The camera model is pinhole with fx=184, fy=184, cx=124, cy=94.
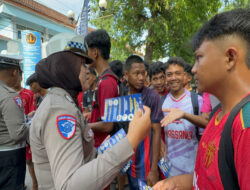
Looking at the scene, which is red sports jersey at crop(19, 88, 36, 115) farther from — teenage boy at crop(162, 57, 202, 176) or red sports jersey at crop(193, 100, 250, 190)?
red sports jersey at crop(193, 100, 250, 190)

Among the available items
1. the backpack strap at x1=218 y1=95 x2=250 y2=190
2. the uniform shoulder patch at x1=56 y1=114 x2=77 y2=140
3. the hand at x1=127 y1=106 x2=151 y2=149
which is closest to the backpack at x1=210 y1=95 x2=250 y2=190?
the backpack strap at x1=218 y1=95 x2=250 y2=190

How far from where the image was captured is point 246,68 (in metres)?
0.81

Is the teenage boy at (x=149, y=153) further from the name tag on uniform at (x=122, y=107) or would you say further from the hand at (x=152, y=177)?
the name tag on uniform at (x=122, y=107)

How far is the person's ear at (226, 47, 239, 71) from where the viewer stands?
824 millimetres

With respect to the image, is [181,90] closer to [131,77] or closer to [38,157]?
[131,77]

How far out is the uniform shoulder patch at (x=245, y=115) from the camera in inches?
26.4

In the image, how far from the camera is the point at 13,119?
6.68ft

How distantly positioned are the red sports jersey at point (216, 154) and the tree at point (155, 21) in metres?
6.48

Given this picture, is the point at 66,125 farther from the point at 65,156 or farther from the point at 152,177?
the point at 152,177

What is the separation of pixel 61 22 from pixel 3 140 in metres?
14.5

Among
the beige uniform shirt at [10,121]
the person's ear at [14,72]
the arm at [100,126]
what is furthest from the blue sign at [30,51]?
the arm at [100,126]

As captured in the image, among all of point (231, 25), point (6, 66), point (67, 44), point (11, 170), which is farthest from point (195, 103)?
point (6, 66)

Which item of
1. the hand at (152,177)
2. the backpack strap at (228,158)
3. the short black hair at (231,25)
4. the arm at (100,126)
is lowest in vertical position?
the hand at (152,177)

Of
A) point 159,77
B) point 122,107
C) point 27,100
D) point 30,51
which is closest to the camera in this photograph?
point 122,107
